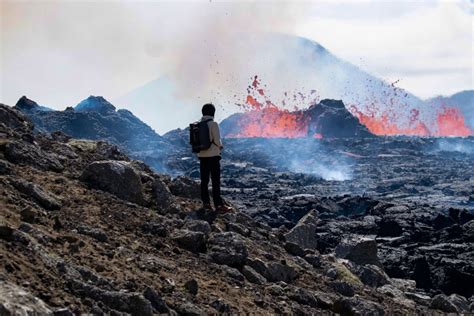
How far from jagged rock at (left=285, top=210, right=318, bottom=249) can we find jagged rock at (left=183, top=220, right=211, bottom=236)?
5.38 metres

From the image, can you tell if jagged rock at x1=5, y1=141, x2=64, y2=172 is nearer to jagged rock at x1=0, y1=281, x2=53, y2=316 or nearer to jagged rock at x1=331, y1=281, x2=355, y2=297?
jagged rock at x1=331, y1=281, x2=355, y2=297

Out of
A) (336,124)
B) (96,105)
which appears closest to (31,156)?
(336,124)

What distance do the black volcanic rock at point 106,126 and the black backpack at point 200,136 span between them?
10520 centimetres

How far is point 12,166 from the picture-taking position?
9.71 meters

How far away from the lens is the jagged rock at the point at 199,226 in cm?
995

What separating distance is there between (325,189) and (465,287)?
4317 centimetres

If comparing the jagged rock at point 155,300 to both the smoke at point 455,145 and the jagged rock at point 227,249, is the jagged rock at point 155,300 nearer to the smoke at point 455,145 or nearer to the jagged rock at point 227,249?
the jagged rock at point 227,249

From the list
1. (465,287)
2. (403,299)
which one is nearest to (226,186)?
(465,287)

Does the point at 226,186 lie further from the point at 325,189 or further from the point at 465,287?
the point at 465,287

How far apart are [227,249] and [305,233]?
695 cm

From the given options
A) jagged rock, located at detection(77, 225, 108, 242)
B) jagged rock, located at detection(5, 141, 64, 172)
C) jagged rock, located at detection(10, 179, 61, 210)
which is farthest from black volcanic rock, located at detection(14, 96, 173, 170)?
jagged rock, located at detection(77, 225, 108, 242)

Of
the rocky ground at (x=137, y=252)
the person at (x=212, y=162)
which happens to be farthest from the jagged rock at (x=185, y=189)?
the person at (x=212, y=162)

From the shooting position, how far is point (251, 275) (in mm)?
8992

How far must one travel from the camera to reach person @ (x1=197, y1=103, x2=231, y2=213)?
11785mm
